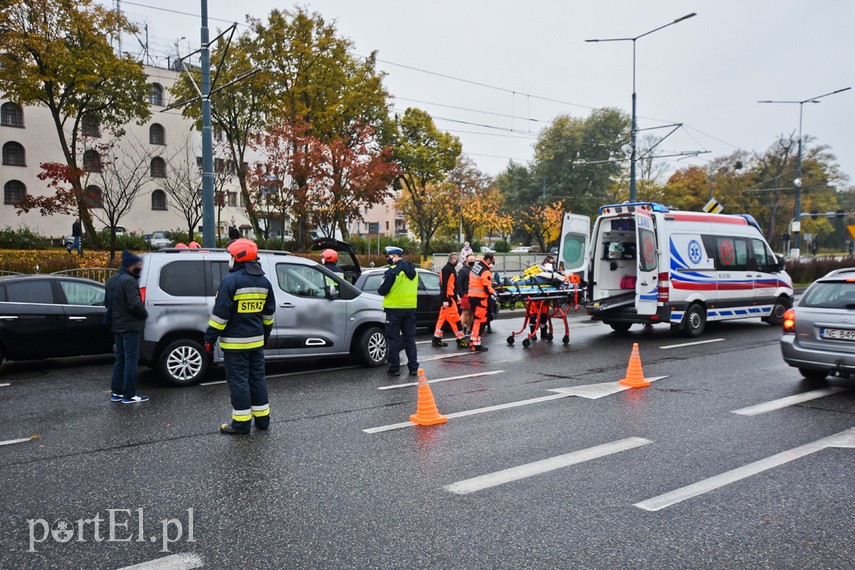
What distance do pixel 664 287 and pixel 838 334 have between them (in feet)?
17.1

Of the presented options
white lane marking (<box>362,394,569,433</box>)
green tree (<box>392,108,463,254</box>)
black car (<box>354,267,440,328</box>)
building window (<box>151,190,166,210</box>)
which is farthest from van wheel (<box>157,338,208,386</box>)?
building window (<box>151,190,166,210</box>)

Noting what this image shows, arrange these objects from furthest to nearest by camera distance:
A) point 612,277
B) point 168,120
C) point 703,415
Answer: point 168,120
point 612,277
point 703,415

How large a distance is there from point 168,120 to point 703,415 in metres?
47.0

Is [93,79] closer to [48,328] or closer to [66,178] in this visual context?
[66,178]

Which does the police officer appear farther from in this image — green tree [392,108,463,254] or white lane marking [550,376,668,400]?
green tree [392,108,463,254]

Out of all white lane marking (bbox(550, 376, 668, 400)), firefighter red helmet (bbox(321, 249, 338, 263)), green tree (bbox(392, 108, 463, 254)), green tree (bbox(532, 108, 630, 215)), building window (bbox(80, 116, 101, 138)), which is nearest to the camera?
white lane marking (bbox(550, 376, 668, 400))

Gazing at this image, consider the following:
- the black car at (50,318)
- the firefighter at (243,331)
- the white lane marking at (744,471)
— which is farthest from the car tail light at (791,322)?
the black car at (50,318)

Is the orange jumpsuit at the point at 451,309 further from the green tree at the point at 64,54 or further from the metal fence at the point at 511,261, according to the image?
the green tree at the point at 64,54

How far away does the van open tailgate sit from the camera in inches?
551

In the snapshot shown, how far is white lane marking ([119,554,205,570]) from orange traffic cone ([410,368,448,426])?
3283 mm

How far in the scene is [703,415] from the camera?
286 inches

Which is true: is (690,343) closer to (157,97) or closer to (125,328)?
(125,328)

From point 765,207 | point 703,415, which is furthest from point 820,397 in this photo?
point 765,207

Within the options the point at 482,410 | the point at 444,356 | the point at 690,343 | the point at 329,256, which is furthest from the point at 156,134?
the point at 482,410
